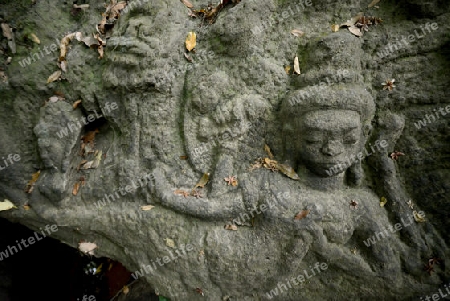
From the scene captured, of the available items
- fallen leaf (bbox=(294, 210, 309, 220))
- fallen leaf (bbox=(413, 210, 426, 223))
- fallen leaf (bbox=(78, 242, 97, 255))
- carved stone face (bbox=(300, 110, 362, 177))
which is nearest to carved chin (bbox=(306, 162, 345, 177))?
carved stone face (bbox=(300, 110, 362, 177))

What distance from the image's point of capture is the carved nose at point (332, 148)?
2.16 metres

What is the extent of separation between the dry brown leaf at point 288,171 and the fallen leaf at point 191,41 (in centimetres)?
114

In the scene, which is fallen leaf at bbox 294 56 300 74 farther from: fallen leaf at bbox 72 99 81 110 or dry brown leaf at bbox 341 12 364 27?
fallen leaf at bbox 72 99 81 110

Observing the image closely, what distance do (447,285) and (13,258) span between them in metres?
3.94

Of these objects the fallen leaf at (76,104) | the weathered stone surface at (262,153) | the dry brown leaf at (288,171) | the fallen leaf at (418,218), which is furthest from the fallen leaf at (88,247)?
the fallen leaf at (418,218)

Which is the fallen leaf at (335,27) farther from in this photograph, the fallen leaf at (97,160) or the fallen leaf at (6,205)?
the fallen leaf at (6,205)

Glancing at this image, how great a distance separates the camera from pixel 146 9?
8.64 ft

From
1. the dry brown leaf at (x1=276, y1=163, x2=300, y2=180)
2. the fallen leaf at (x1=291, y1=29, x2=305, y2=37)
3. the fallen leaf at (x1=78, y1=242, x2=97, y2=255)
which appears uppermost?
the fallen leaf at (x1=291, y1=29, x2=305, y2=37)

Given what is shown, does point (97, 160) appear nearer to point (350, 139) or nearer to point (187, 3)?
point (187, 3)

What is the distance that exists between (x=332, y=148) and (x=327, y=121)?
18 cm

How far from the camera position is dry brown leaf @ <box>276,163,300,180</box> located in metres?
2.38

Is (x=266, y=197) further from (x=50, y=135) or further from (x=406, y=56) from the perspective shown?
(x=50, y=135)

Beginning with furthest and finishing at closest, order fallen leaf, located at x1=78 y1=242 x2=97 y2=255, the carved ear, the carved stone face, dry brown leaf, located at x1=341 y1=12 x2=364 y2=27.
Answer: fallen leaf, located at x1=78 y1=242 x2=97 y2=255
dry brown leaf, located at x1=341 y1=12 x2=364 y2=27
the carved ear
the carved stone face

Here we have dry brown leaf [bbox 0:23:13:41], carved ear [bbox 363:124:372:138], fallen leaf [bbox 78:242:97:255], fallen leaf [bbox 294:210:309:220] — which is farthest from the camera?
dry brown leaf [bbox 0:23:13:41]
